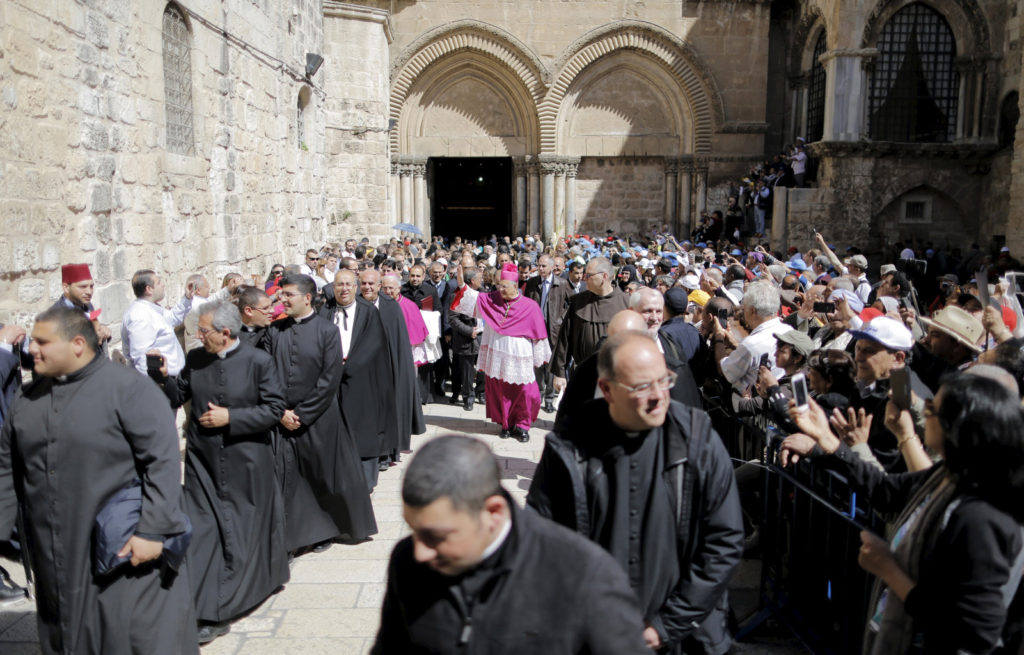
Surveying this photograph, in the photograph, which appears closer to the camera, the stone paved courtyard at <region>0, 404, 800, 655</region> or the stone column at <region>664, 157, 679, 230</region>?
the stone paved courtyard at <region>0, 404, 800, 655</region>

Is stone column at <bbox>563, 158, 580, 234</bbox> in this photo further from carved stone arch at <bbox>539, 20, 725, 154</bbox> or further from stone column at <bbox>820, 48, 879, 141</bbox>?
stone column at <bbox>820, 48, 879, 141</bbox>

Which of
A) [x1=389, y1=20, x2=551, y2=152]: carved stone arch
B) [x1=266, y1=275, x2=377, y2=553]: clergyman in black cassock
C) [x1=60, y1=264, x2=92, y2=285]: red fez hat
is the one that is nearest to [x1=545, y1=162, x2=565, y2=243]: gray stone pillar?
[x1=389, y1=20, x2=551, y2=152]: carved stone arch

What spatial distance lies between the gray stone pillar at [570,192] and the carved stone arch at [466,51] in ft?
6.25

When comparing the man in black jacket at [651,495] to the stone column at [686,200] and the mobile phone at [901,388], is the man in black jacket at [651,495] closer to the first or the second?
the mobile phone at [901,388]

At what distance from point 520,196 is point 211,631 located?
17.4 m

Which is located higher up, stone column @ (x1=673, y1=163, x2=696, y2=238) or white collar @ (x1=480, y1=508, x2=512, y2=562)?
stone column @ (x1=673, y1=163, x2=696, y2=238)

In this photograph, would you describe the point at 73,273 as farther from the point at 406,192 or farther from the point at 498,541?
the point at 406,192

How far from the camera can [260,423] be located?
446cm

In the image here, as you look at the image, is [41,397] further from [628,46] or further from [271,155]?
[628,46]

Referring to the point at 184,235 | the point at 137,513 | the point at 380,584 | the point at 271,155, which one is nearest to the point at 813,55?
Answer: the point at 271,155

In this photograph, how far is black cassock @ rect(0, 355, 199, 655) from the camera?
3266mm

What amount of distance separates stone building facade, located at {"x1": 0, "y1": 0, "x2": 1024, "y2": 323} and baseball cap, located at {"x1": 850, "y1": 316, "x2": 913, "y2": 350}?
220 inches

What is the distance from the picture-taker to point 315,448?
526 cm

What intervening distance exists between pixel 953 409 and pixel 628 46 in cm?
1858
